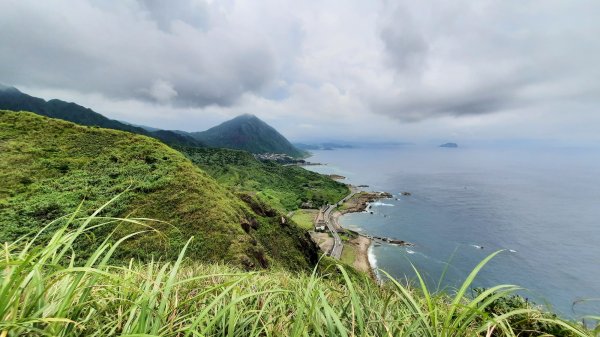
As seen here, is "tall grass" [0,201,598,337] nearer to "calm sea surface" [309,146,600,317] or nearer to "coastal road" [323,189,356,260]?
"calm sea surface" [309,146,600,317]

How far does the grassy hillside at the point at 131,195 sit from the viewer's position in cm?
1912

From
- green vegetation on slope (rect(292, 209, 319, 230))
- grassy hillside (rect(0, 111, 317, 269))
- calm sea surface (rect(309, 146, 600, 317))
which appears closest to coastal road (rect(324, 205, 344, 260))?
green vegetation on slope (rect(292, 209, 319, 230))

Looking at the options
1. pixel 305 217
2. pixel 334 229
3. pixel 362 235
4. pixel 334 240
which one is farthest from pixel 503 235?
pixel 305 217

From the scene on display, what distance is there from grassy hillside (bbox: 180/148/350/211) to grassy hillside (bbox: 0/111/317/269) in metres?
50.7

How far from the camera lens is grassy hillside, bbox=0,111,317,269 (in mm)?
19125

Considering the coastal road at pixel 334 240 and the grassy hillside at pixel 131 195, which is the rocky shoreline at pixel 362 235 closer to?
the coastal road at pixel 334 240

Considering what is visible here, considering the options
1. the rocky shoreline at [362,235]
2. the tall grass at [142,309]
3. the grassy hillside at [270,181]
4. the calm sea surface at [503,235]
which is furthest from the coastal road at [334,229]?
the tall grass at [142,309]

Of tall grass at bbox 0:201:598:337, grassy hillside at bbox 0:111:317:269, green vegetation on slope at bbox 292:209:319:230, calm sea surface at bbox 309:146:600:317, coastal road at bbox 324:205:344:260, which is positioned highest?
tall grass at bbox 0:201:598:337

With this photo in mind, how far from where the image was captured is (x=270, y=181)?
120 m

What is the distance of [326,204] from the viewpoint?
96.4 metres

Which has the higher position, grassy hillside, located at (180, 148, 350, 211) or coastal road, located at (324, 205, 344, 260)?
grassy hillside, located at (180, 148, 350, 211)

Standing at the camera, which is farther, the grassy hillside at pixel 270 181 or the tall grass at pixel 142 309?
the grassy hillside at pixel 270 181

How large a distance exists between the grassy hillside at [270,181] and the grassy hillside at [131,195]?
50729 mm

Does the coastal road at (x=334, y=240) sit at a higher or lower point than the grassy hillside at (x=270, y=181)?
lower
